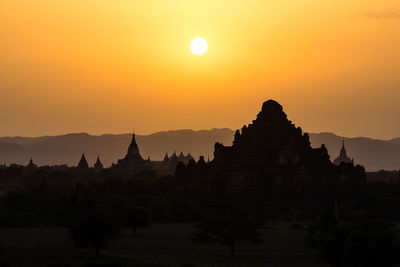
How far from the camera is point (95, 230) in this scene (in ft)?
259

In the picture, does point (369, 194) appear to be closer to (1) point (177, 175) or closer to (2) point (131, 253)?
(1) point (177, 175)

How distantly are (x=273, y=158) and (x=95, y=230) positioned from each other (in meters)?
66.6

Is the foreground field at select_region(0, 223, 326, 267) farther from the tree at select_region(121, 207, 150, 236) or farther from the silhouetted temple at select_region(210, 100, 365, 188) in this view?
the silhouetted temple at select_region(210, 100, 365, 188)

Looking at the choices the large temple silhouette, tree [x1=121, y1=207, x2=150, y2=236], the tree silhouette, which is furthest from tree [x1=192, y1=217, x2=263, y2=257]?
the large temple silhouette

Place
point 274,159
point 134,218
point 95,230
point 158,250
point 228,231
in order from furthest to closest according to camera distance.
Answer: point 274,159, point 134,218, point 228,231, point 158,250, point 95,230

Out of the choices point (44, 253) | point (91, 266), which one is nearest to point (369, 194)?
point (44, 253)

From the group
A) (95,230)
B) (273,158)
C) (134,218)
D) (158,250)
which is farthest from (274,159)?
(95,230)

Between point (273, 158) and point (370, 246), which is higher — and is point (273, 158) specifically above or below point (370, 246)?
above

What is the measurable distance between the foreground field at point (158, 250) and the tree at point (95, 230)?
90cm

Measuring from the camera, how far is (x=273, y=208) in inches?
5064

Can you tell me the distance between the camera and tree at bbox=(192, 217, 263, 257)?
8425 cm

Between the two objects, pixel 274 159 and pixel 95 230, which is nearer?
pixel 95 230

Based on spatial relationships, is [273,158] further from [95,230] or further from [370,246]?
[370,246]

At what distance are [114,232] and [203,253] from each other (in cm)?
757
